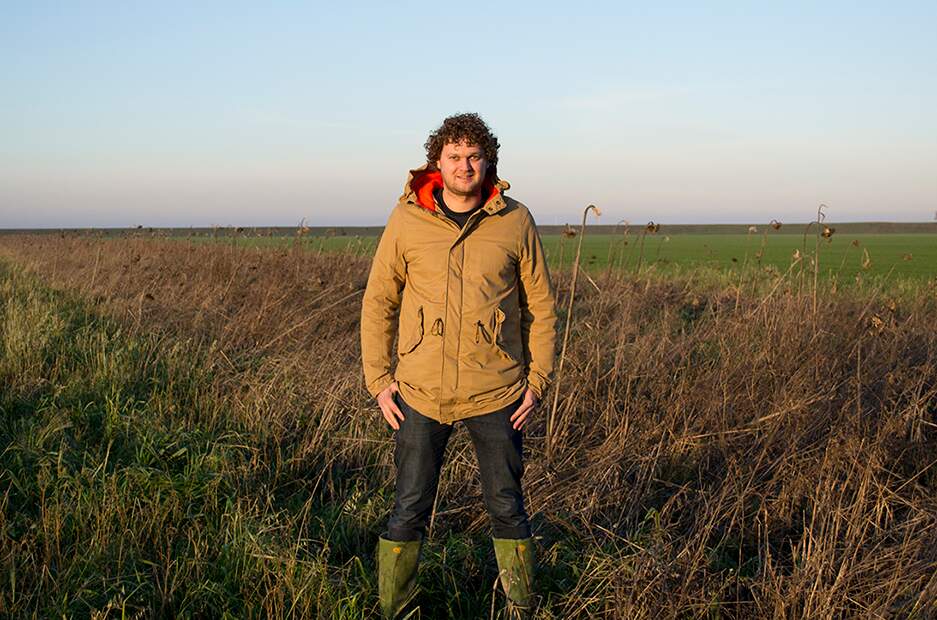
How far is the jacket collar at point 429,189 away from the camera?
275cm

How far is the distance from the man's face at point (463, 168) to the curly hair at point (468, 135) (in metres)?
0.02

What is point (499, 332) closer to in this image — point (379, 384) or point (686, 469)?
point (379, 384)

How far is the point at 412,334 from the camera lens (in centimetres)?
285

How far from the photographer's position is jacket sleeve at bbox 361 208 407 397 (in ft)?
9.41

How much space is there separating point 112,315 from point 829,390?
670 cm

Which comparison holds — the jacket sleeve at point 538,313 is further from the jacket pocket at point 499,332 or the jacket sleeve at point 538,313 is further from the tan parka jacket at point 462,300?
the jacket pocket at point 499,332

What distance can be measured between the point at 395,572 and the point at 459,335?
918 mm

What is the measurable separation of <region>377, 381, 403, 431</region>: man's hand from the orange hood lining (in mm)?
672

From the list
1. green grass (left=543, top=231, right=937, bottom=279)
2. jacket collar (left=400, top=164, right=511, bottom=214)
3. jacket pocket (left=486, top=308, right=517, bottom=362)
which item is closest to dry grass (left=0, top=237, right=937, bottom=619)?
jacket pocket (left=486, top=308, right=517, bottom=362)

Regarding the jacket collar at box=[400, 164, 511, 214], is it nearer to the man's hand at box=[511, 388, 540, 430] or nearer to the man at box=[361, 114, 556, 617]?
the man at box=[361, 114, 556, 617]

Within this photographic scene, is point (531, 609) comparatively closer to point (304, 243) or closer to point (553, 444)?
point (553, 444)

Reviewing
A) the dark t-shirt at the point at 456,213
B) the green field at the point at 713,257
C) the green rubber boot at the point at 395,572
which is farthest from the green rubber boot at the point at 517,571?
the green field at the point at 713,257

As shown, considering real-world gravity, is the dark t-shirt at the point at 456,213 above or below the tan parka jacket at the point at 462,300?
above

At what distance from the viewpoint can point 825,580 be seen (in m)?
3.02
